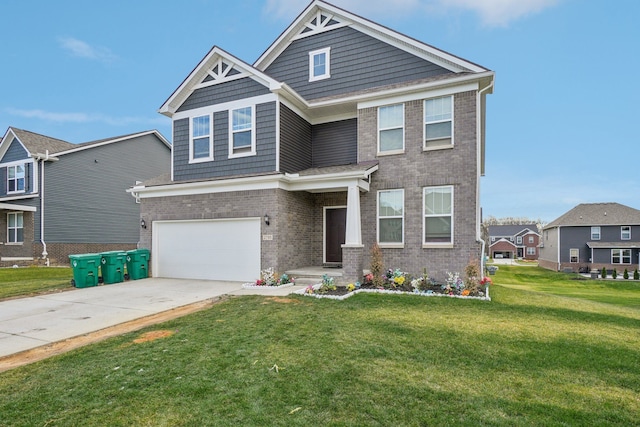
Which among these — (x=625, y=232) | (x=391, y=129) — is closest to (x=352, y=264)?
(x=391, y=129)

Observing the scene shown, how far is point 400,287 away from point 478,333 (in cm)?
403

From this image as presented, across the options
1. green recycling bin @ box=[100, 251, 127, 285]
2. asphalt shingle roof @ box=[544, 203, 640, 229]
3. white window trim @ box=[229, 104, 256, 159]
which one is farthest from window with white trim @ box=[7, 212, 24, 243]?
asphalt shingle roof @ box=[544, 203, 640, 229]

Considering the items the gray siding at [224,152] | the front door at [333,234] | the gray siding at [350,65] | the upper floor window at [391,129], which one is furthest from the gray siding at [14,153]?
the upper floor window at [391,129]

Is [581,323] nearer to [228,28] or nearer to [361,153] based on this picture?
[361,153]

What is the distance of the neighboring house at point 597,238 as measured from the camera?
111 ft

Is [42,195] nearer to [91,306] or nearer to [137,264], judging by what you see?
[137,264]

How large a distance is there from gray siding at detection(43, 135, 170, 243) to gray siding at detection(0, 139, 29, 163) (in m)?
1.94

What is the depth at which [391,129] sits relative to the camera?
1126 cm

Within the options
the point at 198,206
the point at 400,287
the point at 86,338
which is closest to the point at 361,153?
the point at 400,287

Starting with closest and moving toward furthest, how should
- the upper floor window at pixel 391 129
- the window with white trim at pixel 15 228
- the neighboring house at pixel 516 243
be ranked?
the upper floor window at pixel 391 129, the window with white trim at pixel 15 228, the neighboring house at pixel 516 243

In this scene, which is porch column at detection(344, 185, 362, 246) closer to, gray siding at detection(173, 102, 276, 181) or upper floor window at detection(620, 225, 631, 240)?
gray siding at detection(173, 102, 276, 181)

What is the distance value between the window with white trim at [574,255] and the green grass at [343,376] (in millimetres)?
36901

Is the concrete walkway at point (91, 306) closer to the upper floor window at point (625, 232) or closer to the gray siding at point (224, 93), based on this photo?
the gray siding at point (224, 93)

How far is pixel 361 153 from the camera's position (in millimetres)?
11672
